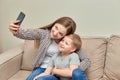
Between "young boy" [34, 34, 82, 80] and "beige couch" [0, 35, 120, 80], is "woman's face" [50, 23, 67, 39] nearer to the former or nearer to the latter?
"young boy" [34, 34, 82, 80]

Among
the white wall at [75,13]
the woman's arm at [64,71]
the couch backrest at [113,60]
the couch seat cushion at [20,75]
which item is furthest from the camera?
the white wall at [75,13]

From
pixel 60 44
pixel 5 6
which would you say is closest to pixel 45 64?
pixel 60 44

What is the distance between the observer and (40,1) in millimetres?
2383

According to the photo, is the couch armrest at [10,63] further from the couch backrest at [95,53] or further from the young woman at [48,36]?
the couch backrest at [95,53]

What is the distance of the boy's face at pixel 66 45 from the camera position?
1.76 m

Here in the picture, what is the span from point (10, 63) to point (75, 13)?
0.84m

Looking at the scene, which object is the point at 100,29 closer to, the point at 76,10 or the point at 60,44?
the point at 76,10

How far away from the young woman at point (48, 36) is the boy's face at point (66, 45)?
68 mm

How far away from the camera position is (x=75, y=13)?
7.62 feet

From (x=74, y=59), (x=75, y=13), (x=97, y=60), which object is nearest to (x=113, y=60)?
(x=97, y=60)

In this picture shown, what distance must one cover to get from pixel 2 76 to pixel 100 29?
3.52 ft

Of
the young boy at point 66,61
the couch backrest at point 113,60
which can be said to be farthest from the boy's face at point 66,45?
the couch backrest at point 113,60

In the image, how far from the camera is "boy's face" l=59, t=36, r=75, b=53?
176 cm

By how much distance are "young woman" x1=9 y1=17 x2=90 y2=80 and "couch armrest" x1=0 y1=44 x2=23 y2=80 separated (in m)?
0.24
